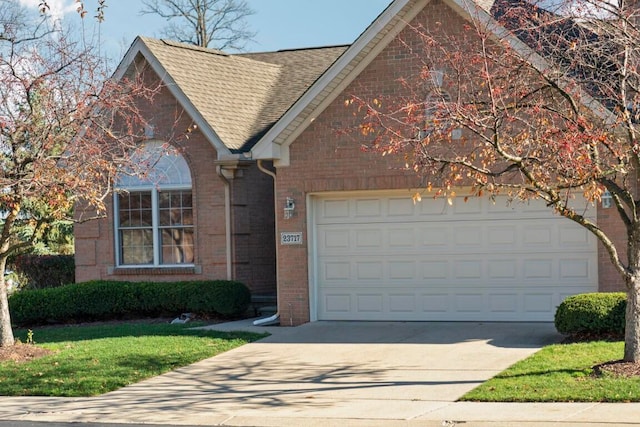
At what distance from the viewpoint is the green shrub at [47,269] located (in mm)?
27156

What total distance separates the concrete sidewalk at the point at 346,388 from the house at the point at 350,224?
0.92 metres

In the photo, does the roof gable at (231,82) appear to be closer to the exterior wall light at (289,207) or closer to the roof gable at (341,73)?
the roof gable at (341,73)

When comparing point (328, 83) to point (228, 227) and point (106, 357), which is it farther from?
point (106, 357)

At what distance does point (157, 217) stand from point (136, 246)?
2.85 ft

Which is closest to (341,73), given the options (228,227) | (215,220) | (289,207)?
(289,207)

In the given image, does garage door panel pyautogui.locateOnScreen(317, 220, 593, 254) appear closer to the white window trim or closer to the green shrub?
the white window trim

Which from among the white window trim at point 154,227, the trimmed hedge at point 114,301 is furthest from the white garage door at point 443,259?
the white window trim at point 154,227

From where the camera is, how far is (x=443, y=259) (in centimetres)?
1781

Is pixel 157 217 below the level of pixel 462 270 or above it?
above

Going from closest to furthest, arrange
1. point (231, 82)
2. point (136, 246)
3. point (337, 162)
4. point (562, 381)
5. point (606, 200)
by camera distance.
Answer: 1. point (562, 381)
2. point (606, 200)
3. point (337, 162)
4. point (136, 246)
5. point (231, 82)

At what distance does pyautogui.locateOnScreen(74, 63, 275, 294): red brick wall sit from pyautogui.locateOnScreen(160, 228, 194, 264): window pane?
29 centimetres

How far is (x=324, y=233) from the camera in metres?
18.8

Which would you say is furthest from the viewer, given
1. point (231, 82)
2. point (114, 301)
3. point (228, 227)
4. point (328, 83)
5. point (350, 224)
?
point (231, 82)

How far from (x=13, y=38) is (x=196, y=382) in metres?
6.31
